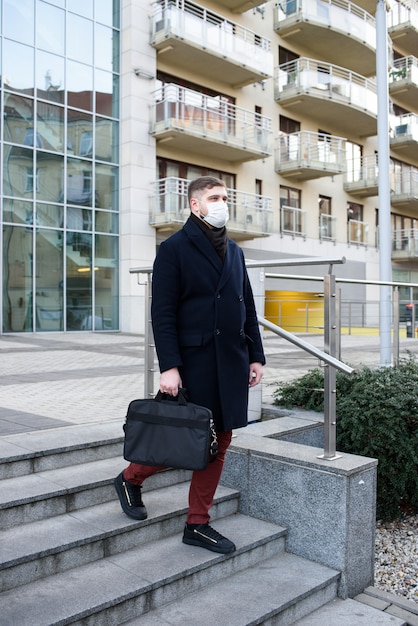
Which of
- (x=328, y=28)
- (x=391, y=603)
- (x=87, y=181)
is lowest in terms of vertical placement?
(x=391, y=603)

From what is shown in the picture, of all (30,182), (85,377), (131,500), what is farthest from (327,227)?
(131,500)

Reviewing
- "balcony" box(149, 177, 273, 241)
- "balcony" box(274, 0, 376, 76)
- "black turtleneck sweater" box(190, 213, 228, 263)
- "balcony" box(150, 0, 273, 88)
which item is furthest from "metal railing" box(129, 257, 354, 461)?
"balcony" box(274, 0, 376, 76)

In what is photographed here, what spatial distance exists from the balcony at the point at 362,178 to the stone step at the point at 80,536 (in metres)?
27.0

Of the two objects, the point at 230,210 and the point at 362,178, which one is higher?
the point at 362,178

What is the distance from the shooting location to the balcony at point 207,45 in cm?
2083

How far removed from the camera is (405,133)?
101 feet

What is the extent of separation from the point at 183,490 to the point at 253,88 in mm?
23630

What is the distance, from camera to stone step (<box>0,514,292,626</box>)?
2.81m

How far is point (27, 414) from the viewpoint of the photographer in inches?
217

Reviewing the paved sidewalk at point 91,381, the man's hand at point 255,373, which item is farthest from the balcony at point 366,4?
the man's hand at point 255,373

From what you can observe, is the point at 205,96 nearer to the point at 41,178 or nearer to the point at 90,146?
the point at 90,146

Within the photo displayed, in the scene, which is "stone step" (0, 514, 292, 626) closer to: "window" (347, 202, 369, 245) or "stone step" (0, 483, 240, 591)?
"stone step" (0, 483, 240, 591)

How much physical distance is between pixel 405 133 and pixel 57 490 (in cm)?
3103

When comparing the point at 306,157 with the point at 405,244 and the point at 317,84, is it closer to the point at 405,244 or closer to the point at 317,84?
the point at 317,84
